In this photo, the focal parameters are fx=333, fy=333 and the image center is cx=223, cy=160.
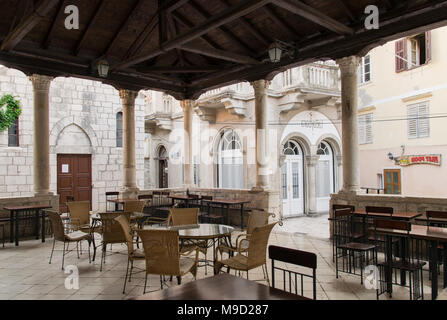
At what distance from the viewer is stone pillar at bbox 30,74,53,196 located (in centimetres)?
713

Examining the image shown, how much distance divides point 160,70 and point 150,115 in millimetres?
7547

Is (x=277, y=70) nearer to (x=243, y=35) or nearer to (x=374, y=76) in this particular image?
(x=243, y=35)

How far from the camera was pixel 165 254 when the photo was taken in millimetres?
3441

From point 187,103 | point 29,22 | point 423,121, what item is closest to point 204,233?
point 29,22

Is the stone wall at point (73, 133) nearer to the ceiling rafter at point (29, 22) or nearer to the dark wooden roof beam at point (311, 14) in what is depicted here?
the ceiling rafter at point (29, 22)

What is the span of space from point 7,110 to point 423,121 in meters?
13.1

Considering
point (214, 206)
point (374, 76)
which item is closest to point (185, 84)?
point (214, 206)

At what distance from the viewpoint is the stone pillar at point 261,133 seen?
25.5 feet

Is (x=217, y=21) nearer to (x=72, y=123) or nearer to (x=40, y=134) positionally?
(x=40, y=134)

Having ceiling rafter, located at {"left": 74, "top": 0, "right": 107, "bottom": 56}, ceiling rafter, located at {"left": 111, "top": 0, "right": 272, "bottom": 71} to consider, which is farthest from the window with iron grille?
ceiling rafter, located at {"left": 74, "top": 0, "right": 107, "bottom": 56}

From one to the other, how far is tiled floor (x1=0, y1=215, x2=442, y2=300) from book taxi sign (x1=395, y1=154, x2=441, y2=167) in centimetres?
692

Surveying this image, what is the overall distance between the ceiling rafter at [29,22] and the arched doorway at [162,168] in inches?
399

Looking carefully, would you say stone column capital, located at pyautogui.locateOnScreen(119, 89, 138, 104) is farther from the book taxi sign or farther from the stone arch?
the book taxi sign

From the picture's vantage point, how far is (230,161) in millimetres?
12383
